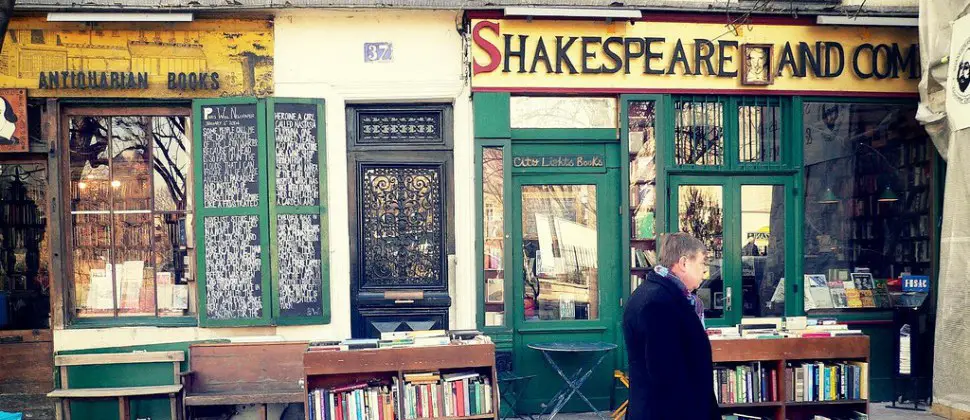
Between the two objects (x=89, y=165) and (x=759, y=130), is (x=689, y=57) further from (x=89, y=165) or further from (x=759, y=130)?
(x=89, y=165)

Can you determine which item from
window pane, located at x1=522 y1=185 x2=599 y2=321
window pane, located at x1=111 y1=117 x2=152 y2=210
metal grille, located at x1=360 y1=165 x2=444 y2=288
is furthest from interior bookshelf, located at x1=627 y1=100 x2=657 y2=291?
window pane, located at x1=111 y1=117 x2=152 y2=210

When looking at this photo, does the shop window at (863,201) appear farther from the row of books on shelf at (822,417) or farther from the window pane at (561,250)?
the window pane at (561,250)

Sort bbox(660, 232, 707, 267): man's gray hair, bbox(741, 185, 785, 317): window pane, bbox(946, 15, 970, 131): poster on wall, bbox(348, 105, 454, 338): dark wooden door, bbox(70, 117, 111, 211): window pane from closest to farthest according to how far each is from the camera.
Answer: bbox(660, 232, 707, 267): man's gray hair, bbox(946, 15, 970, 131): poster on wall, bbox(70, 117, 111, 211): window pane, bbox(348, 105, 454, 338): dark wooden door, bbox(741, 185, 785, 317): window pane

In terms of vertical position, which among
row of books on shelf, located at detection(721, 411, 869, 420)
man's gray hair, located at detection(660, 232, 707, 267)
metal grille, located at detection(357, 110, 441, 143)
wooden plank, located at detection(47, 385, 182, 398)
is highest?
metal grille, located at detection(357, 110, 441, 143)

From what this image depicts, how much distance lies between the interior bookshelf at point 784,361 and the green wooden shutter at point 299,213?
372 cm

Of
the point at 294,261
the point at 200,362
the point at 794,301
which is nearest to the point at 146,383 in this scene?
the point at 200,362

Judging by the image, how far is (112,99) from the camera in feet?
22.7

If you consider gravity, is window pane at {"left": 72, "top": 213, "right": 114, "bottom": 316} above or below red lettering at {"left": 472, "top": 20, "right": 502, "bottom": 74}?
below

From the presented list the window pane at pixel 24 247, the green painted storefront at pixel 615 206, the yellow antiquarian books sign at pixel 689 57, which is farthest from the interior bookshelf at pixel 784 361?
the window pane at pixel 24 247

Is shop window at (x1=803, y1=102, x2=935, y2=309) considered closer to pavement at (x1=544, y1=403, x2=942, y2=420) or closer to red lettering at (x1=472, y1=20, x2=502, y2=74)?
pavement at (x1=544, y1=403, x2=942, y2=420)

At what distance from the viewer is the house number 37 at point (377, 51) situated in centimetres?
711

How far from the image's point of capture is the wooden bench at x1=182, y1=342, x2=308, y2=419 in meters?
6.58

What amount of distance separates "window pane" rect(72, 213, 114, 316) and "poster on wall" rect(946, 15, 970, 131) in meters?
7.98

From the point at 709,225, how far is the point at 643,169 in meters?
0.90
